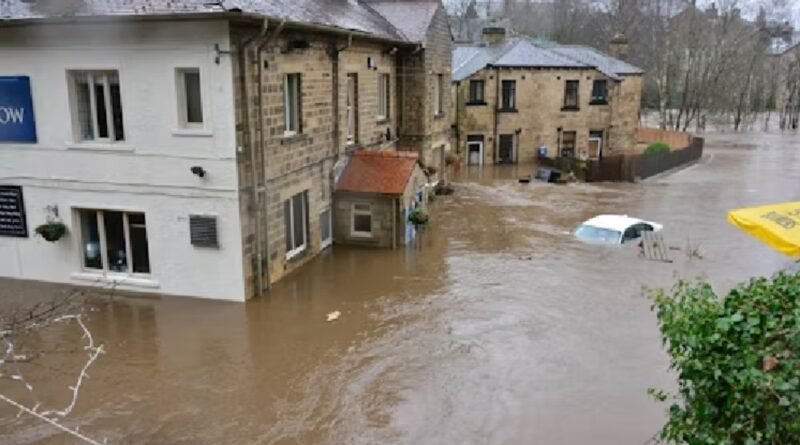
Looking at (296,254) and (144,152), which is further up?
(144,152)

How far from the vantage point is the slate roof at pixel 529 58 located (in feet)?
123

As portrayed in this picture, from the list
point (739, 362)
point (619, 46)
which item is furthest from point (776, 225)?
point (619, 46)

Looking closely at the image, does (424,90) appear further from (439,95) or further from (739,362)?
(739,362)

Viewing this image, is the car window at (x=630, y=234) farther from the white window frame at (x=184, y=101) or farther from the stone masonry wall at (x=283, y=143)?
the white window frame at (x=184, y=101)

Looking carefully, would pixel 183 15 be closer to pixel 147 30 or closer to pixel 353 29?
pixel 147 30

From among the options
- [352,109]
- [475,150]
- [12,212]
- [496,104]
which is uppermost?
[352,109]

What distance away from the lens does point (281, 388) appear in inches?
436

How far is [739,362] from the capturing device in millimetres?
4910

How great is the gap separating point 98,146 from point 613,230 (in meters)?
14.1

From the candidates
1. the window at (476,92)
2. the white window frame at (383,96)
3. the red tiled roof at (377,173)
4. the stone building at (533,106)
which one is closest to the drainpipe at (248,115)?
the red tiled roof at (377,173)

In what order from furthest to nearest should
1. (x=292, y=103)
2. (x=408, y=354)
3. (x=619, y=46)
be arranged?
(x=619, y=46)
(x=292, y=103)
(x=408, y=354)

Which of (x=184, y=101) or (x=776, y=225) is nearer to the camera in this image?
(x=776, y=225)

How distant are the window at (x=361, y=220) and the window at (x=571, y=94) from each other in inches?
864

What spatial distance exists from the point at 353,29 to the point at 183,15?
655 cm
